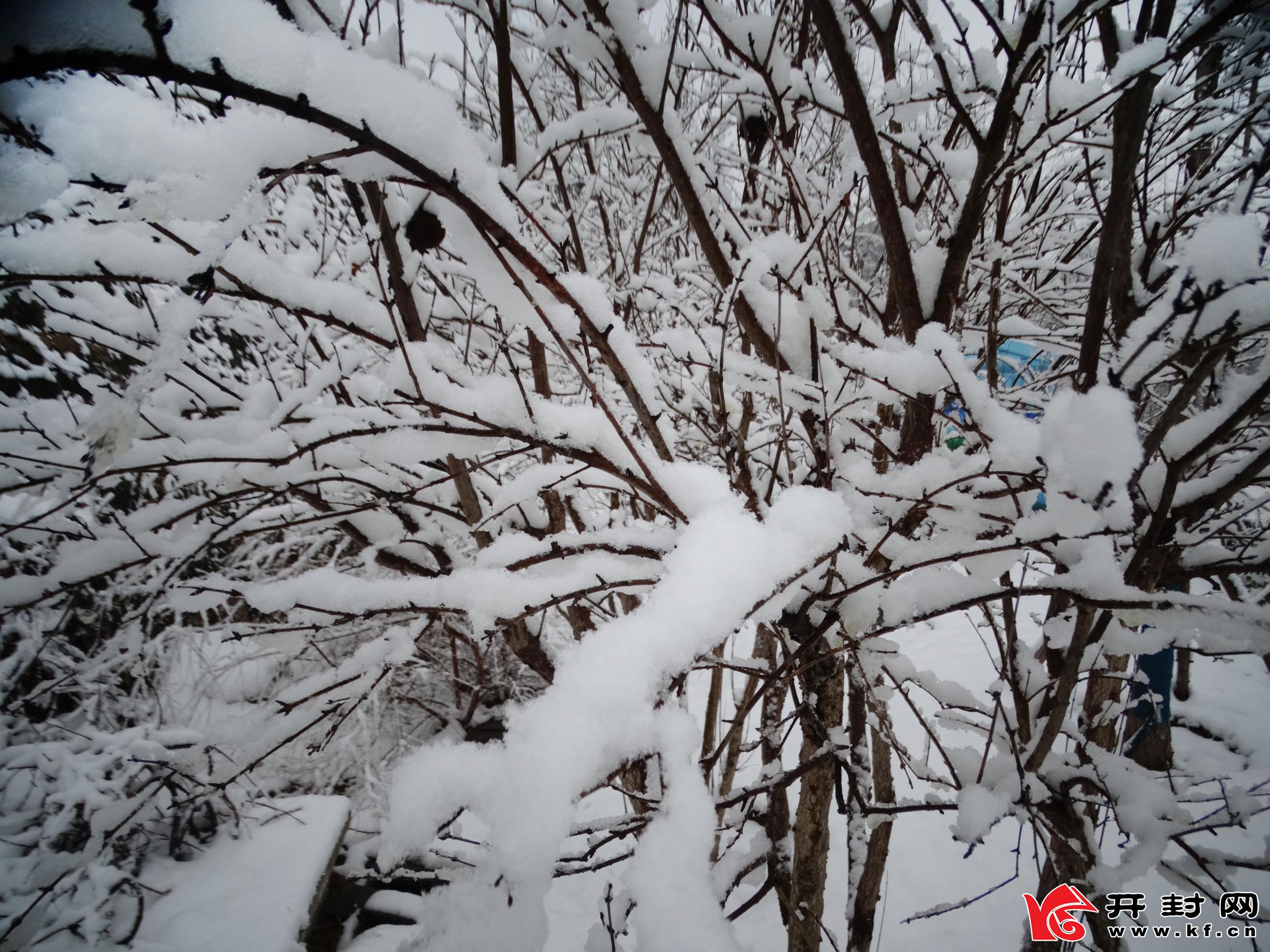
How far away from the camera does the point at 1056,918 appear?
1.15 m

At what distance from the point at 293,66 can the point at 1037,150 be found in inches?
50.5

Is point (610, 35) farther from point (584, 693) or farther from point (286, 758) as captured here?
point (286, 758)

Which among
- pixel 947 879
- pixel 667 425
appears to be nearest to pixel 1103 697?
pixel 667 425

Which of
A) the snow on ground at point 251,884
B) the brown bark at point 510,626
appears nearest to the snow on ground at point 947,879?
the brown bark at point 510,626

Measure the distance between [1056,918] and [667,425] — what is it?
57.1 inches

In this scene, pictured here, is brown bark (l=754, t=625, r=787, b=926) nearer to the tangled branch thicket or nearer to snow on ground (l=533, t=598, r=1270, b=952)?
the tangled branch thicket

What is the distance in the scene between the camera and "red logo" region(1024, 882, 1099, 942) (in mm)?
1109

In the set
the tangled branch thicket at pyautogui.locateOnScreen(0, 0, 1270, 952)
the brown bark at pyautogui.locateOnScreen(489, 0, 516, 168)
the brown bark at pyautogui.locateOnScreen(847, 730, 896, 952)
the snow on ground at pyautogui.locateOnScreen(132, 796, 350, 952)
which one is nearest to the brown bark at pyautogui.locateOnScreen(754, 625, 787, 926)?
the tangled branch thicket at pyautogui.locateOnScreen(0, 0, 1270, 952)

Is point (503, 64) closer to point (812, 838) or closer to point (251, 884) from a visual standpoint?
point (812, 838)

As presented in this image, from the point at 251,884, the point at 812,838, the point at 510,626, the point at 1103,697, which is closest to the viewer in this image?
the point at 510,626

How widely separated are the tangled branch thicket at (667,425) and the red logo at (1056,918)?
0.16ft

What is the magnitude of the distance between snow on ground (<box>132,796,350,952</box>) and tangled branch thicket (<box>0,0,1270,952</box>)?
53 centimetres

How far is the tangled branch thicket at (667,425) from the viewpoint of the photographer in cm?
48

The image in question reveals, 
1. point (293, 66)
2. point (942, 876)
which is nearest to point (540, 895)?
point (293, 66)
